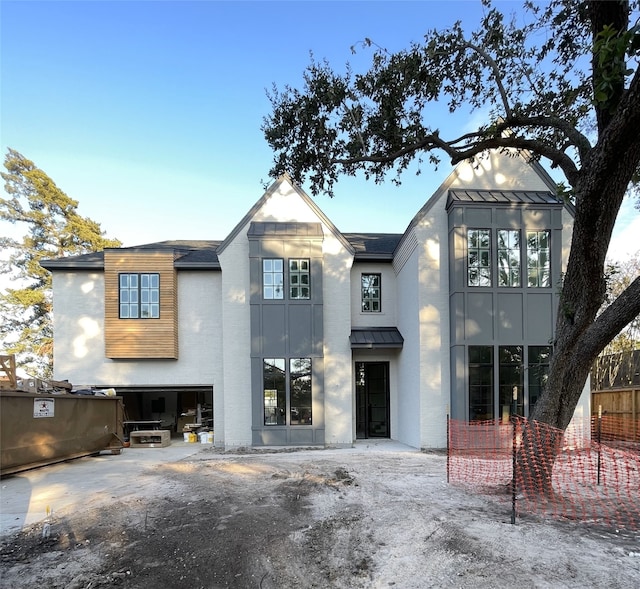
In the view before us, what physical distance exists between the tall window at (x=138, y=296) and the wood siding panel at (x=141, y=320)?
0.14m

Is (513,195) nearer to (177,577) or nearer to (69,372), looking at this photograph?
(177,577)

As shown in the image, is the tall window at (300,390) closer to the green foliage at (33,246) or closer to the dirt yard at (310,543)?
the dirt yard at (310,543)

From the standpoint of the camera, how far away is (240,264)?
12219 millimetres

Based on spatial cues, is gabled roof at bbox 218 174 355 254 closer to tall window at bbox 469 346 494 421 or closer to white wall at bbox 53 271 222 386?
white wall at bbox 53 271 222 386

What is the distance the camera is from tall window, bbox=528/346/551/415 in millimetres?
10477

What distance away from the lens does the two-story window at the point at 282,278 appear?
11875 millimetres

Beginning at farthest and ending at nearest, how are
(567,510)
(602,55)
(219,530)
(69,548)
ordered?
(567,510) → (219,530) → (69,548) → (602,55)

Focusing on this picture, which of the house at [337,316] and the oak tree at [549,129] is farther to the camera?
the house at [337,316]

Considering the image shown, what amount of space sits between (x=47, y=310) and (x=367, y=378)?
64.4 ft

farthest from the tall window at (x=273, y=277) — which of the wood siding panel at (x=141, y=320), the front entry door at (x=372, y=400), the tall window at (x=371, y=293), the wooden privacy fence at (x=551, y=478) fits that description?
the wooden privacy fence at (x=551, y=478)

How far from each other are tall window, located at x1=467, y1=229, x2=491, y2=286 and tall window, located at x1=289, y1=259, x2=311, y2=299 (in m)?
4.64

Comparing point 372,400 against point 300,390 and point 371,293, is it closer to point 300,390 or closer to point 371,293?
point 300,390

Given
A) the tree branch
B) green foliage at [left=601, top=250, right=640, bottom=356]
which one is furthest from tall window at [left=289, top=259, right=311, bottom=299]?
green foliage at [left=601, top=250, right=640, bottom=356]

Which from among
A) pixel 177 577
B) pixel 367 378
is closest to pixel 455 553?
pixel 177 577
